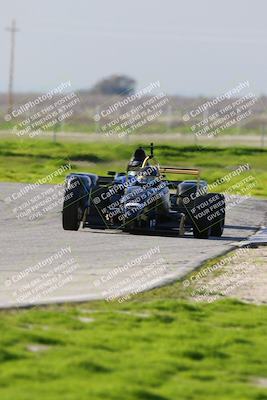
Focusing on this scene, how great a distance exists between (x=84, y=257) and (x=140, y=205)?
3.90 meters

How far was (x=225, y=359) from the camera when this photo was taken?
1009cm

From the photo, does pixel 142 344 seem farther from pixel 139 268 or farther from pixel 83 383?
pixel 139 268

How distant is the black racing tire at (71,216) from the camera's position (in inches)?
862

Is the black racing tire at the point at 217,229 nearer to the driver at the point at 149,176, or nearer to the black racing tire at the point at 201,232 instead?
the black racing tire at the point at 201,232

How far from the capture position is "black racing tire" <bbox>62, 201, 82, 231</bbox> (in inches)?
862

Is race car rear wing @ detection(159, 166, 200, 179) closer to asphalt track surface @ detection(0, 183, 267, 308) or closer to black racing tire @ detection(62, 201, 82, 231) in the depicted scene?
asphalt track surface @ detection(0, 183, 267, 308)

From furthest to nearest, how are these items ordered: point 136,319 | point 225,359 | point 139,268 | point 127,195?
1. point 127,195
2. point 139,268
3. point 136,319
4. point 225,359

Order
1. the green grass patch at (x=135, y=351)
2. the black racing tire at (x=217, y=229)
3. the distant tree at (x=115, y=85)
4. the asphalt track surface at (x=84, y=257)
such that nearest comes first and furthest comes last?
the green grass patch at (x=135, y=351), the asphalt track surface at (x=84, y=257), the black racing tire at (x=217, y=229), the distant tree at (x=115, y=85)

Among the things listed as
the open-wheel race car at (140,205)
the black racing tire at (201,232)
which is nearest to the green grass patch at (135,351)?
the open-wheel race car at (140,205)

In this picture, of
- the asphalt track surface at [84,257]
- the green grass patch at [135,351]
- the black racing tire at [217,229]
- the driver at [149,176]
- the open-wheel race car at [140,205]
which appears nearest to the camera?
the green grass patch at [135,351]

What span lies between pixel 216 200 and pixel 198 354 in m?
12.2

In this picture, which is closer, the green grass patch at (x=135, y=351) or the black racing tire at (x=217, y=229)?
the green grass patch at (x=135, y=351)

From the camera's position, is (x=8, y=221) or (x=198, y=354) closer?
(x=198, y=354)

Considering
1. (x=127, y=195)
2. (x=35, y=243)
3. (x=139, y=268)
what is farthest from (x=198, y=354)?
(x=127, y=195)
